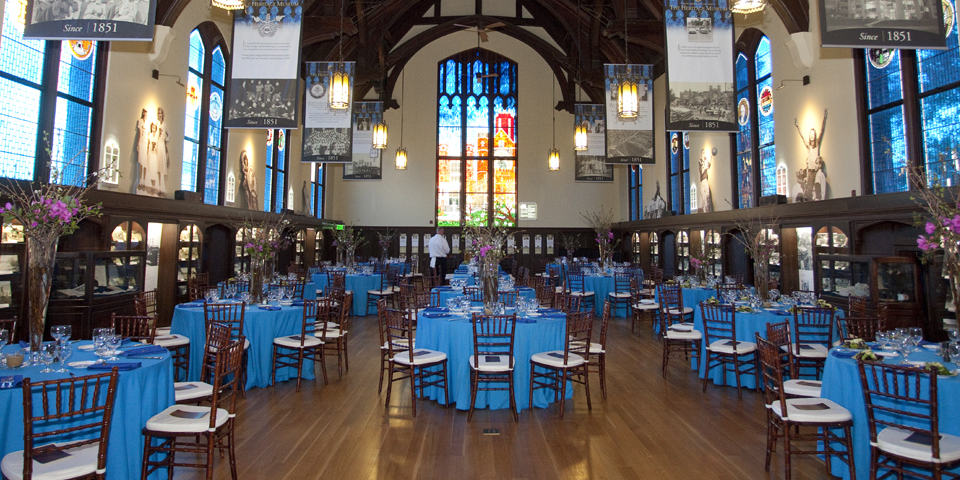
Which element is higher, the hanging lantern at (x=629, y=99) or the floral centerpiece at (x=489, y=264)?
the hanging lantern at (x=629, y=99)

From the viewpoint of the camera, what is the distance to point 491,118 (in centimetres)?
1911

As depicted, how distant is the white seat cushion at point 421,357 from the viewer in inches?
179

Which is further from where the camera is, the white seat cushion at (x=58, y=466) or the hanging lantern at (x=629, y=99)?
the hanging lantern at (x=629, y=99)

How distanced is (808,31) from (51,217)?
421 inches

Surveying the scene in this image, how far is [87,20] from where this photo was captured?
420 centimetres

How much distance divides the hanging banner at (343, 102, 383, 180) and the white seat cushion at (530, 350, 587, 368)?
9937mm

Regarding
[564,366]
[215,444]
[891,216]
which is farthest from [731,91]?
[215,444]

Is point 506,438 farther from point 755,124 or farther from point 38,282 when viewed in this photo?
point 755,124

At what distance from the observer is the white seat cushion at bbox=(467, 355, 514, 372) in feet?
14.1

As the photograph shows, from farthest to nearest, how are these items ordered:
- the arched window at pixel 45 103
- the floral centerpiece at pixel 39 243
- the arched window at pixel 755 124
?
the arched window at pixel 755 124, the arched window at pixel 45 103, the floral centerpiece at pixel 39 243

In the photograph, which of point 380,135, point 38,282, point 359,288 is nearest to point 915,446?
point 38,282

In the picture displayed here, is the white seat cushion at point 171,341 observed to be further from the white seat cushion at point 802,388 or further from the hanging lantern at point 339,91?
the white seat cushion at point 802,388

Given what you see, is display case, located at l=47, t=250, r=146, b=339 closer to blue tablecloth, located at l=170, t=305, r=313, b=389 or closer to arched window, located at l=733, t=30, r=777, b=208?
blue tablecloth, located at l=170, t=305, r=313, b=389

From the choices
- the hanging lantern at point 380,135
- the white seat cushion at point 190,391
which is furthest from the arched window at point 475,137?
the white seat cushion at point 190,391
